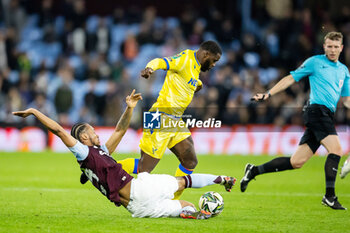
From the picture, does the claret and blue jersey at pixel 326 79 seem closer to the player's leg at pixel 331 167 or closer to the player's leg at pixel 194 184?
the player's leg at pixel 331 167

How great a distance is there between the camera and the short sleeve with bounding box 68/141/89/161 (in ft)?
22.4

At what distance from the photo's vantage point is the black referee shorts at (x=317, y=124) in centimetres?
841

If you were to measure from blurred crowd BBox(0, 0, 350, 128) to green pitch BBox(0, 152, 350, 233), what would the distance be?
12.3 ft

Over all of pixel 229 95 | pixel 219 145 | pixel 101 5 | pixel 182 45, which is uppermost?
pixel 101 5

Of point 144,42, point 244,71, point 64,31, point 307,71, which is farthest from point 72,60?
point 307,71

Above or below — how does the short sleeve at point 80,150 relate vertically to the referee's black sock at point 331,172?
above

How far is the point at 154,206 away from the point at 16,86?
529 inches

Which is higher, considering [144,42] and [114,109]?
[144,42]

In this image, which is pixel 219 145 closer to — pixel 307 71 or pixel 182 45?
pixel 182 45

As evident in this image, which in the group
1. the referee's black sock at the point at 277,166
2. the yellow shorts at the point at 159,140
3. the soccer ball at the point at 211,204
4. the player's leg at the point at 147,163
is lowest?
the soccer ball at the point at 211,204

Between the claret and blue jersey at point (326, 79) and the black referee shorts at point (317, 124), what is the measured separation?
10 cm

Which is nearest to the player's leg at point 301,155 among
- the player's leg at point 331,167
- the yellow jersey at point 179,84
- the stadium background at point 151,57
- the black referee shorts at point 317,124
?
the black referee shorts at point 317,124

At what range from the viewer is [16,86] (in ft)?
63.7

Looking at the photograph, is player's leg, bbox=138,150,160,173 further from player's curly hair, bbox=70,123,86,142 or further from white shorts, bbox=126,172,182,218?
player's curly hair, bbox=70,123,86,142
